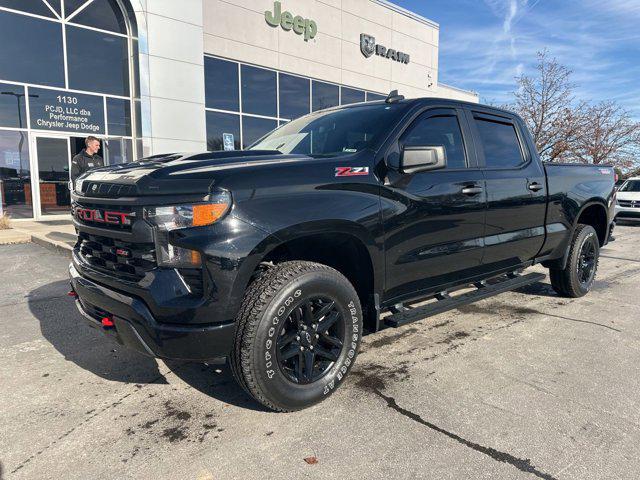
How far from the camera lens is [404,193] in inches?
126

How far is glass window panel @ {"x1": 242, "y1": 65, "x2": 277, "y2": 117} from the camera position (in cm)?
1524

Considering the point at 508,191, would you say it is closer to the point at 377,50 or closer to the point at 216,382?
the point at 216,382

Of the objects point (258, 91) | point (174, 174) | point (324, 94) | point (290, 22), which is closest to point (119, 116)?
point (258, 91)

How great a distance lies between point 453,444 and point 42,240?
8422mm

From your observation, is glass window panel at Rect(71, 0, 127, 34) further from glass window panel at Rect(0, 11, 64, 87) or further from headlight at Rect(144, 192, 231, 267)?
headlight at Rect(144, 192, 231, 267)

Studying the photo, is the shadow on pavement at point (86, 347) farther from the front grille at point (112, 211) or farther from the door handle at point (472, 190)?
the door handle at point (472, 190)

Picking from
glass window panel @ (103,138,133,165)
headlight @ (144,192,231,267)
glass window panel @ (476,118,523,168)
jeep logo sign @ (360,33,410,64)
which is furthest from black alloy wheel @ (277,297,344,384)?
jeep logo sign @ (360,33,410,64)

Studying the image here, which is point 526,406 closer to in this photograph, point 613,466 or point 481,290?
point 613,466

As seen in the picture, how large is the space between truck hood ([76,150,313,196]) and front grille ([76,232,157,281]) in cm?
28

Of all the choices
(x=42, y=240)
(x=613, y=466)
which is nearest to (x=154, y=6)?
(x=42, y=240)

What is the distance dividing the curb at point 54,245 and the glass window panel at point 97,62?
17.3ft

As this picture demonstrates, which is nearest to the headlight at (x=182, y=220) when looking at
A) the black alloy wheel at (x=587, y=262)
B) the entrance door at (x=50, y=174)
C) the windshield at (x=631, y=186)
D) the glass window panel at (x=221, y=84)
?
the black alloy wheel at (x=587, y=262)

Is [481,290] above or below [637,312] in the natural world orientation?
above

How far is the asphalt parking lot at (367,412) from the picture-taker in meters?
2.28
